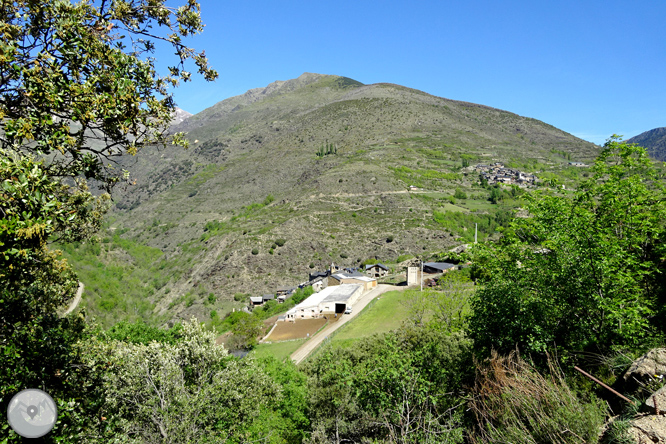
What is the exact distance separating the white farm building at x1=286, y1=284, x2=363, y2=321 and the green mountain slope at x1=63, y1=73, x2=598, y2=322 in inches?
771

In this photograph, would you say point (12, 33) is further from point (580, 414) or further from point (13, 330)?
point (580, 414)

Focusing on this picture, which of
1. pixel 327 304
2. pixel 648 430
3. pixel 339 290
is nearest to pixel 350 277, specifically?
pixel 339 290

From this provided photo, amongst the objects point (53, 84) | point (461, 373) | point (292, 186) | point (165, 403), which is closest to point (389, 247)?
point (292, 186)

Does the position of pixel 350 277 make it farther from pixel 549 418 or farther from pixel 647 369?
pixel 549 418

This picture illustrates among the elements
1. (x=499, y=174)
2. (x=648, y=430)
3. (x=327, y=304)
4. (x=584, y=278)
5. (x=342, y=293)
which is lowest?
(x=327, y=304)

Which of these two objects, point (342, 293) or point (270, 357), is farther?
point (342, 293)

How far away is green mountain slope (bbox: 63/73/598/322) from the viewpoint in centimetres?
7888

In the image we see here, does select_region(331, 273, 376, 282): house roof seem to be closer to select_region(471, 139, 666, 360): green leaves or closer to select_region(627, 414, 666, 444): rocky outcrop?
select_region(471, 139, 666, 360): green leaves

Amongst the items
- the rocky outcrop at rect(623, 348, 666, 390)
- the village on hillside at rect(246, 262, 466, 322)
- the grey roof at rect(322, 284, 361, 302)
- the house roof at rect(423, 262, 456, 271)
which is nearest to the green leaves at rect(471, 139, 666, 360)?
the rocky outcrop at rect(623, 348, 666, 390)

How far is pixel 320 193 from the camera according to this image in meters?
98.7

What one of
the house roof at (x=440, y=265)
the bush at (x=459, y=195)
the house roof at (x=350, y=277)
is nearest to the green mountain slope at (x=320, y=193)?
the bush at (x=459, y=195)

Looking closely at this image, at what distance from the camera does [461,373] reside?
1370 cm

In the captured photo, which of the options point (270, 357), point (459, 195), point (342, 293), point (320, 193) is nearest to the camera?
point (270, 357)

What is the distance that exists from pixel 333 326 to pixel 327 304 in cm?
561
